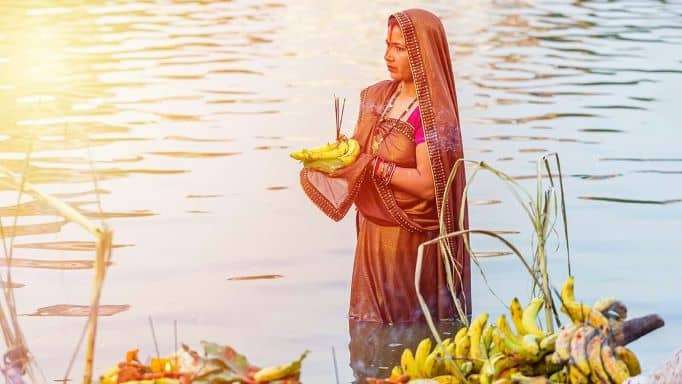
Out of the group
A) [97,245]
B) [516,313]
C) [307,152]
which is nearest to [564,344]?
[516,313]

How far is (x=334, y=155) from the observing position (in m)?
6.28

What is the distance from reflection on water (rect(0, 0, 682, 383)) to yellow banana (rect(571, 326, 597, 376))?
103 cm

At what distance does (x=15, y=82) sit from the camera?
16.9m

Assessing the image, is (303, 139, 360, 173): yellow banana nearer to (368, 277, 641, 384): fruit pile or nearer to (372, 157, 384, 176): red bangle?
(372, 157, 384, 176): red bangle

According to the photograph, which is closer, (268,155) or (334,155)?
(334,155)

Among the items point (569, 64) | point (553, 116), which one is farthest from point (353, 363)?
point (569, 64)

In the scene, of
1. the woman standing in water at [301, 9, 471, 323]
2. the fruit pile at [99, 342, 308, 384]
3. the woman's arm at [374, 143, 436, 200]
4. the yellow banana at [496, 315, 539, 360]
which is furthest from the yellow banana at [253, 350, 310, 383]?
the woman's arm at [374, 143, 436, 200]

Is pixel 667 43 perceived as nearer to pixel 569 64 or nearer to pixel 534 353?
pixel 569 64

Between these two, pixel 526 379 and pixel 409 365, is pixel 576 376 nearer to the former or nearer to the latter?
pixel 526 379

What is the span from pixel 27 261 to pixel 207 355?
6527 millimetres

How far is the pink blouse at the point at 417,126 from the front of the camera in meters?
6.30

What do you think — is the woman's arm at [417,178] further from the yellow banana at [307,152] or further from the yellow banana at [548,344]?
the yellow banana at [548,344]

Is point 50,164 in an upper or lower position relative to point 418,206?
lower

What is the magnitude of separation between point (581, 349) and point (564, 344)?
5cm
